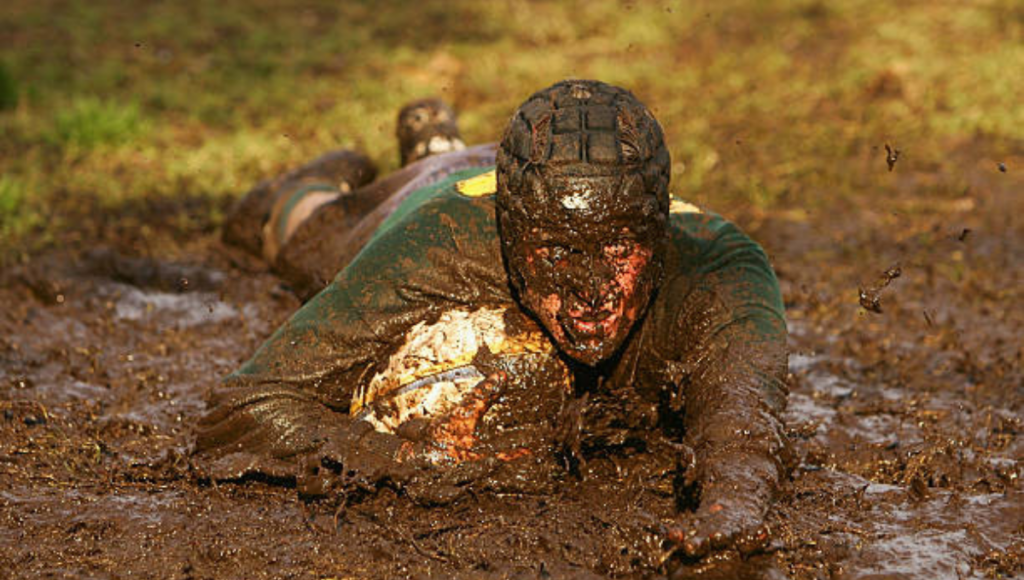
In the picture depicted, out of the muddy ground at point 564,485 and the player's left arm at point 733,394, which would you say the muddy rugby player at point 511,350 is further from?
the muddy ground at point 564,485

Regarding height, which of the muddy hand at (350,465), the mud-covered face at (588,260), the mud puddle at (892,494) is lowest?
the mud puddle at (892,494)

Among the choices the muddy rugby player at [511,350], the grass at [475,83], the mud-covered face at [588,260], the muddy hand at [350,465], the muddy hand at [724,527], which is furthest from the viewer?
the grass at [475,83]

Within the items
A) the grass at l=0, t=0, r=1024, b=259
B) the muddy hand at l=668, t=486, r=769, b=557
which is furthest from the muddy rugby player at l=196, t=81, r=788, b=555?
the grass at l=0, t=0, r=1024, b=259

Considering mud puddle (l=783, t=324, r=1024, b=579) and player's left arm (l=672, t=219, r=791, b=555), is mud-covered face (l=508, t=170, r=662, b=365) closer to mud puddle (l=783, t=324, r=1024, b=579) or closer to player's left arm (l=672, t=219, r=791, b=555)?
player's left arm (l=672, t=219, r=791, b=555)

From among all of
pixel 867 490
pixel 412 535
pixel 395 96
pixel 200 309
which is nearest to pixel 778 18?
pixel 395 96

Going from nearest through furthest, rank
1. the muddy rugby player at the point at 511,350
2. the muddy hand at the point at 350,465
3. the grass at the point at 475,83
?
the muddy rugby player at the point at 511,350
the muddy hand at the point at 350,465
the grass at the point at 475,83

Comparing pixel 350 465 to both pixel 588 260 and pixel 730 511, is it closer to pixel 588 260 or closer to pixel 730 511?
pixel 588 260

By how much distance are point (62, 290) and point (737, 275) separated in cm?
341

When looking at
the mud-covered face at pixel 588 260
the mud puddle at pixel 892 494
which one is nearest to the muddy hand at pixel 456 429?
the mud-covered face at pixel 588 260

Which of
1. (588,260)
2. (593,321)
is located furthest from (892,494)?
(588,260)

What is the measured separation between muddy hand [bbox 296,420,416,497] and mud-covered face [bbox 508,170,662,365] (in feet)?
1.98

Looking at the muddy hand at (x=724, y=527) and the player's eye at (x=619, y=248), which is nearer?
the muddy hand at (x=724, y=527)

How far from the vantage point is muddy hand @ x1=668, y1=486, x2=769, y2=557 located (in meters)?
2.71

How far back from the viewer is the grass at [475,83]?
7.00 m
